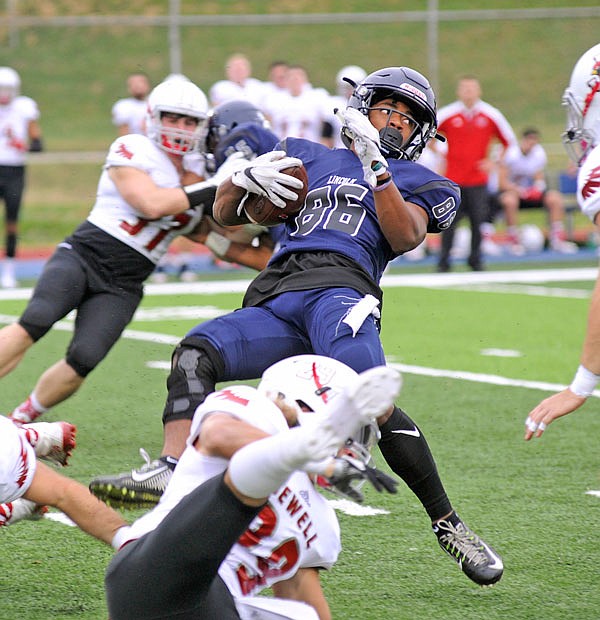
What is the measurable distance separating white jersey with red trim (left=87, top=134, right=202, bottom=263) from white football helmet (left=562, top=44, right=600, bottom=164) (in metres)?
2.04

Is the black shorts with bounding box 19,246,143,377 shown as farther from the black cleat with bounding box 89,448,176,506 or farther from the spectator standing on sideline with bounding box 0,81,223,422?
the black cleat with bounding box 89,448,176,506

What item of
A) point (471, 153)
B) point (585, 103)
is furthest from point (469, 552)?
point (471, 153)

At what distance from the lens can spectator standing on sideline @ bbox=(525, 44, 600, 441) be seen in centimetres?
353

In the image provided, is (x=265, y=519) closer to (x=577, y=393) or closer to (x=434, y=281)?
(x=577, y=393)

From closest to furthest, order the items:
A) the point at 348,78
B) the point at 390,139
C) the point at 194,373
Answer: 1. the point at 194,373
2. the point at 390,139
3. the point at 348,78

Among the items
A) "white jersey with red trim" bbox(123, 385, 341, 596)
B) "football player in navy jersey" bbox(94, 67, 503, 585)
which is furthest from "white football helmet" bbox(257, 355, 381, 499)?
"football player in navy jersey" bbox(94, 67, 503, 585)

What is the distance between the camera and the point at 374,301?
373cm

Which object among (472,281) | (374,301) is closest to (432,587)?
(374,301)

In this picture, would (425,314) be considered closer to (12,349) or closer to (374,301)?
(12,349)

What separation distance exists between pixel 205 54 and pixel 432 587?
19222 mm

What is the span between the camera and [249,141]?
5.37m

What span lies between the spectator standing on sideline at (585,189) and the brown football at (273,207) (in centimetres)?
86

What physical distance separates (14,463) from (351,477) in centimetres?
109

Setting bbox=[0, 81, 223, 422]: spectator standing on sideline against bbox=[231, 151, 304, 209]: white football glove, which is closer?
bbox=[231, 151, 304, 209]: white football glove
